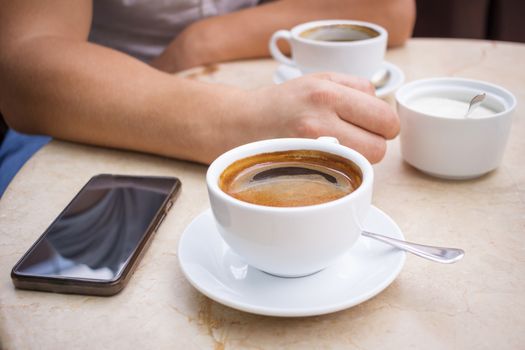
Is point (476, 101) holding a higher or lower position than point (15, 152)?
higher

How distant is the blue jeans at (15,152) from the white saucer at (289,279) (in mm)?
636

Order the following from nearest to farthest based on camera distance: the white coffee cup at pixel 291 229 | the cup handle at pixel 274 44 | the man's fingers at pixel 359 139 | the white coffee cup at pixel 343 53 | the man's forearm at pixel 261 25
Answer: the white coffee cup at pixel 291 229, the man's fingers at pixel 359 139, the white coffee cup at pixel 343 53, the cup handle at pixel 274 44, the man's forearm at pixel 261 25

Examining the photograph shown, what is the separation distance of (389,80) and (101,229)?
696 mm

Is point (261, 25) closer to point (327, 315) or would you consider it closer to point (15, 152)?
point (15, 152)

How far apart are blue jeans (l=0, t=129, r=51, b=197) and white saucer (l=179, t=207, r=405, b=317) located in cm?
64

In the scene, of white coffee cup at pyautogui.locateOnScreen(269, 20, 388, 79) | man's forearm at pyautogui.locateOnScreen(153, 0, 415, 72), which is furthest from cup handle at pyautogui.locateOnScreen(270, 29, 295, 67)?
man's forearm at pyautogui.locateOnScreen(153, 0, 415, 72)

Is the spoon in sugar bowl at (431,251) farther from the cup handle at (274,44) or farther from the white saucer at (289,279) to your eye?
the cup handle at (274,44)

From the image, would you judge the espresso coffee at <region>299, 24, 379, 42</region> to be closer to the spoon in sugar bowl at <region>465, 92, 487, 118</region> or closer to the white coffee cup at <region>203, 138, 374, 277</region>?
the spoon in sugar bowl at <region>465, 92, 487, 118</region>

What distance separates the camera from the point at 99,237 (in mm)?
681

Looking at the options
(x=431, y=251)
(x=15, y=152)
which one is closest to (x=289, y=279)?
(x=431, y=251)

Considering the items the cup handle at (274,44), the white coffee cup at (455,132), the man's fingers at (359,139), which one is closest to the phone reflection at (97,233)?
the man's fingers at (359,139)

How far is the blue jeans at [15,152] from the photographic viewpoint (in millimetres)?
1130

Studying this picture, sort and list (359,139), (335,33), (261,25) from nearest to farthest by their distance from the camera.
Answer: (359,139) → (335,33) → (261,25)

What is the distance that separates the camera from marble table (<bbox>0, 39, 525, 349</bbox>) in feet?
1.76
